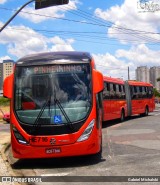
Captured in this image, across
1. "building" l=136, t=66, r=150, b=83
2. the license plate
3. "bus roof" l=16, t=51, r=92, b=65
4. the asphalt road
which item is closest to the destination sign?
"bus roof" l=16, t=51, r=92, b=65

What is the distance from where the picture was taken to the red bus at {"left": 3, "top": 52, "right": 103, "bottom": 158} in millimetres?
10102

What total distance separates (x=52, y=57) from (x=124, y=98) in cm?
1526

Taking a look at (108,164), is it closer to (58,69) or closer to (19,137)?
(19,137)

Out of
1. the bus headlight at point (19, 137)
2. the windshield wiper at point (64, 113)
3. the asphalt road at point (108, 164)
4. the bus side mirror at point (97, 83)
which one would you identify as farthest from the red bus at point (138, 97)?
the bus headlight at point (19, 137)

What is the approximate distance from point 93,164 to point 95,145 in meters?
0.49

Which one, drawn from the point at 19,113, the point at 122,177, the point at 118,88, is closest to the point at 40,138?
the point at 19,113

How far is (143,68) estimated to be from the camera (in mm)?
134250

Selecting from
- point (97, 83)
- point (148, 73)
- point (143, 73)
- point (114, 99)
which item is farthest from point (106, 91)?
point (148, 73)

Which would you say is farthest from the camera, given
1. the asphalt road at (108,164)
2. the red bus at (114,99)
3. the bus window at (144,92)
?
the bus window at (144,92)

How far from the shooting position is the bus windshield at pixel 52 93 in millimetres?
10305

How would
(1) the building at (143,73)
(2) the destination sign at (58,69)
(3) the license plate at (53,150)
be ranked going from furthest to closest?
(1) the building at (143,73) → (2) the destination sign at (58,69) → (3) the license plate at (53,150)

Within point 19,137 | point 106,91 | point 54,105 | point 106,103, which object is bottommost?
point 106,103

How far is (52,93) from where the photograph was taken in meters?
10.6

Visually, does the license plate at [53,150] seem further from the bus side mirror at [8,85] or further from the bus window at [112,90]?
the bus window at [112,90]
